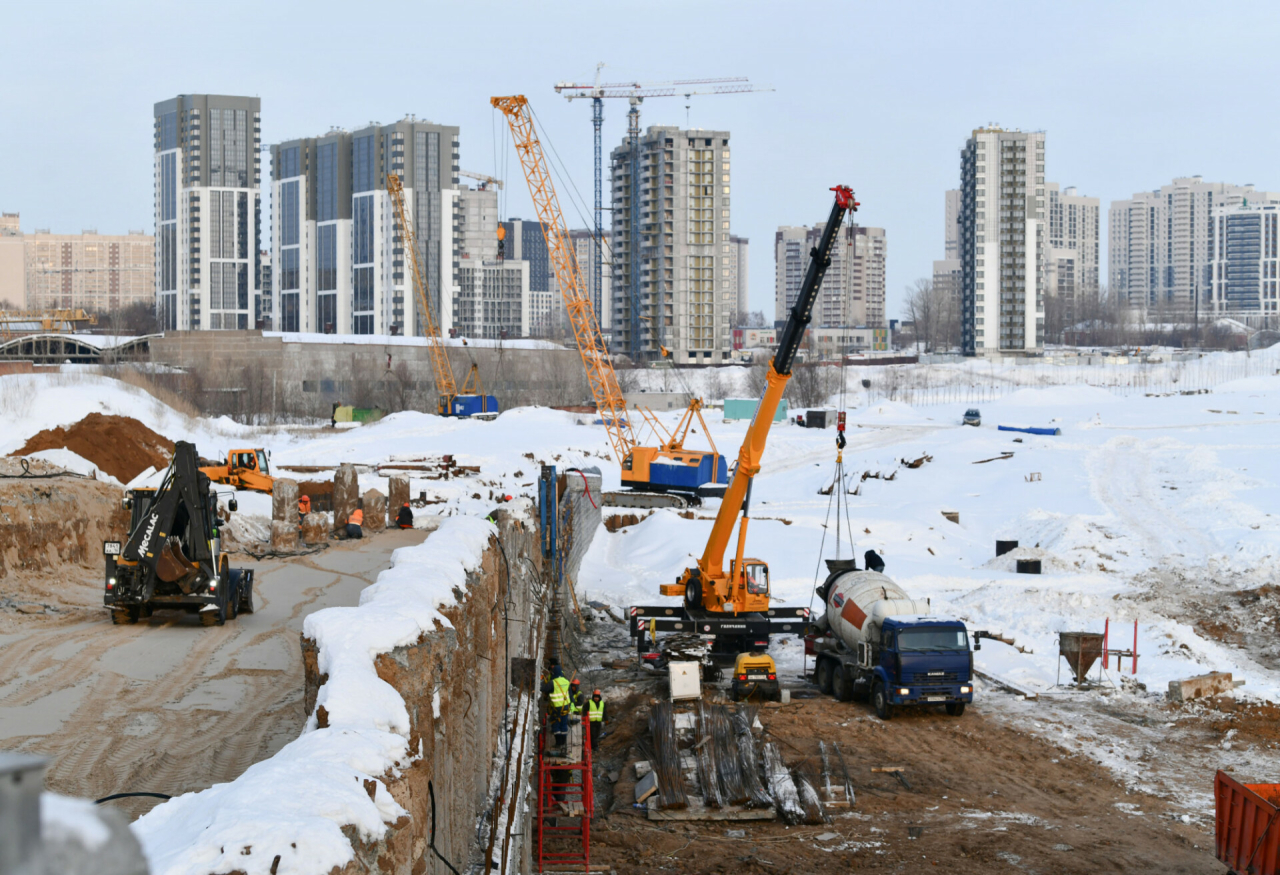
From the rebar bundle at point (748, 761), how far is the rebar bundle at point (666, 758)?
805 millimetres

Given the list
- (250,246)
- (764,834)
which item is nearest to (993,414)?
(764,834)

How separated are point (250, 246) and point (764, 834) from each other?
14351cm

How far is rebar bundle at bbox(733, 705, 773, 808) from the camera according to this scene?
14164 mm

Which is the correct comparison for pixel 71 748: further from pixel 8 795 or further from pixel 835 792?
pixel 8 795

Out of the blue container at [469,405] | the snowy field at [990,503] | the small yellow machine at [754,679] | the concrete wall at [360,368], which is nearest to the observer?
the small yellow machine at [754,679]

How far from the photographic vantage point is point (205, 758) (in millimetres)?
11359

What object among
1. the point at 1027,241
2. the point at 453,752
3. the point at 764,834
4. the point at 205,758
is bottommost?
the point at 764,834

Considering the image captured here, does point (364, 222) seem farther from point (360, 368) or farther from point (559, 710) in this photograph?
point (559, 710)

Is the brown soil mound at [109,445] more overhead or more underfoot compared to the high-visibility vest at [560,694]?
more overhead

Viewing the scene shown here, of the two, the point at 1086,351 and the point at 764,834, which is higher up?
the point at 1086,351

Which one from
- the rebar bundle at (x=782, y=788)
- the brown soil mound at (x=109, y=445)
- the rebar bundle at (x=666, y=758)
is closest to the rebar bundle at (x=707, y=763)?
the rebar bundle at (x=666, y=758)

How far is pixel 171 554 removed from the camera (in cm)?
1850

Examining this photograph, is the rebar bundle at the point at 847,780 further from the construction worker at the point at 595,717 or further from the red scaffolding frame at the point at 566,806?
the construction worker at the point at 595,717

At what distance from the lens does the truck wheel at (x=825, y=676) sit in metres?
20.2
